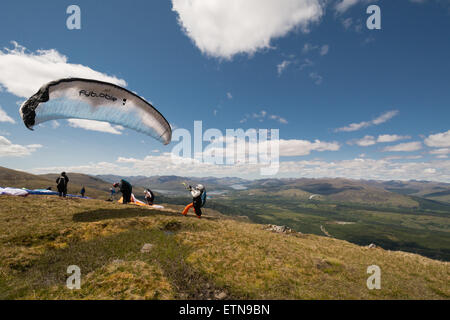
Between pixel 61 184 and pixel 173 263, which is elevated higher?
pixel 61 184

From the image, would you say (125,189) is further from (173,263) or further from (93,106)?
(173,263)

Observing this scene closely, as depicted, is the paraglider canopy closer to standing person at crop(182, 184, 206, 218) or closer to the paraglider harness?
the paraglider harness

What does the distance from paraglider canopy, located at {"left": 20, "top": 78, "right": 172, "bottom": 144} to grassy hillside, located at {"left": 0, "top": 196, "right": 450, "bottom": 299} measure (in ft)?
28.0

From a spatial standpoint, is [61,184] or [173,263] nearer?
[173,263]

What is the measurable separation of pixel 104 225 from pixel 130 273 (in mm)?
7093

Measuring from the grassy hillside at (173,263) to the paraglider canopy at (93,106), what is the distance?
8533 mm

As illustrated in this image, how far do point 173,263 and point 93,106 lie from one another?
52.8 ft

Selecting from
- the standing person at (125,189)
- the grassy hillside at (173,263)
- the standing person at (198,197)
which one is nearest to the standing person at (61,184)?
the grassy hillside at (173,263)

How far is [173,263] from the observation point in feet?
Answer: 37.3

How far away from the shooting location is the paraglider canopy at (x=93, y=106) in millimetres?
14906

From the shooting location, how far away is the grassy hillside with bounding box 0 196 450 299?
9117 millimetres

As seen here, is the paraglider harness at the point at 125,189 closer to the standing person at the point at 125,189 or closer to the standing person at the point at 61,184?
the standing person at the point at 125,189

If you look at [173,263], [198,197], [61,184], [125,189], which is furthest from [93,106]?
[173,263]
